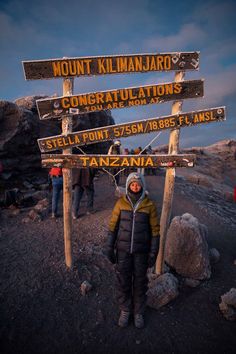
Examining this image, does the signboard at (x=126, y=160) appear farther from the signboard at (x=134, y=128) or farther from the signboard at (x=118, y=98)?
the signboard at (x=118, y=98)

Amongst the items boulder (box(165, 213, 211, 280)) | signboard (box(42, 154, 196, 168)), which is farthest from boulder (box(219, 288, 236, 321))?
signboard (box(42, 154, 196, 168))

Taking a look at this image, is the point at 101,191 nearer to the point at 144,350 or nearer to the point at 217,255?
the point at 217,255

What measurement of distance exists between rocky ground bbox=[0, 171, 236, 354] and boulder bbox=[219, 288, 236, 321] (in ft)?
0.40

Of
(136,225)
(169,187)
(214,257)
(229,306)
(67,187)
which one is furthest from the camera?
(214,257)

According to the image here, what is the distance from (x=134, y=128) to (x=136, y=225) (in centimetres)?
224

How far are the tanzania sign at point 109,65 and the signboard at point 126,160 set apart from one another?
1775 mm

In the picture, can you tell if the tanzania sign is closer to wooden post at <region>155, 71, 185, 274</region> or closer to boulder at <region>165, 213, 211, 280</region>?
wooden post at <region>155, 71, 185, 274</region>

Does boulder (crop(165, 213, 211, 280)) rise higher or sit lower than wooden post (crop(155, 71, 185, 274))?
lower

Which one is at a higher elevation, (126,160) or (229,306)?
(126,160)

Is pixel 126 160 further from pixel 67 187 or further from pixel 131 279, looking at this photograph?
pixel 131 279

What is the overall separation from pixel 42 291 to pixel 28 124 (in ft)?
40.6

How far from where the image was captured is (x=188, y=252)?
575 cm

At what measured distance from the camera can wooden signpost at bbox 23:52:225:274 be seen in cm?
498

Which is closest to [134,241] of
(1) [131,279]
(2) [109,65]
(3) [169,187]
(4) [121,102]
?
(1) [131,279]
